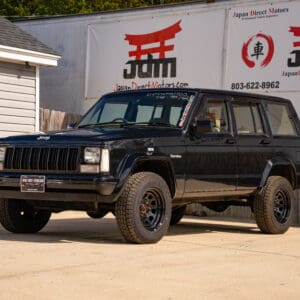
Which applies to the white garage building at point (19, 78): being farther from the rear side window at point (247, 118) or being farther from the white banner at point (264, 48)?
the rear side window at point (247, 118)

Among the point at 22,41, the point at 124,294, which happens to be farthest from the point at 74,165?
the point at 22,41

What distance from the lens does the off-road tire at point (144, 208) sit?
8.57m

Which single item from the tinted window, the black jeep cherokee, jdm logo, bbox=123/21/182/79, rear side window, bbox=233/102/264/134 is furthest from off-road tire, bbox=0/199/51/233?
jdm logo, bbox=123/21/182/79

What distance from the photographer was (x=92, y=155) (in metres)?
8.45

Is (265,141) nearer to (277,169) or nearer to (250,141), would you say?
(250,141)

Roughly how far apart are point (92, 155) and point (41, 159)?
74 cm

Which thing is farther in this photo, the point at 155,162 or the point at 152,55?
the point at 152,55

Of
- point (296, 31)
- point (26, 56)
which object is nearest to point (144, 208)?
point (296, 31)

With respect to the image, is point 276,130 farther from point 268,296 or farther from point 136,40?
point 136,40

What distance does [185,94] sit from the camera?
984 cm

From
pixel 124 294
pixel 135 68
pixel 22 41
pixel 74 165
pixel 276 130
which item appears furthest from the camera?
pixel 135 68

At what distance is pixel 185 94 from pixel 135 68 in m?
8.33

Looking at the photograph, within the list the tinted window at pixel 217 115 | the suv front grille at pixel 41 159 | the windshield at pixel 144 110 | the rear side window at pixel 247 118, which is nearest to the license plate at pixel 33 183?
the suv front grille at pixel 41 159

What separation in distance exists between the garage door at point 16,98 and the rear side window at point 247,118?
22.9 ft
